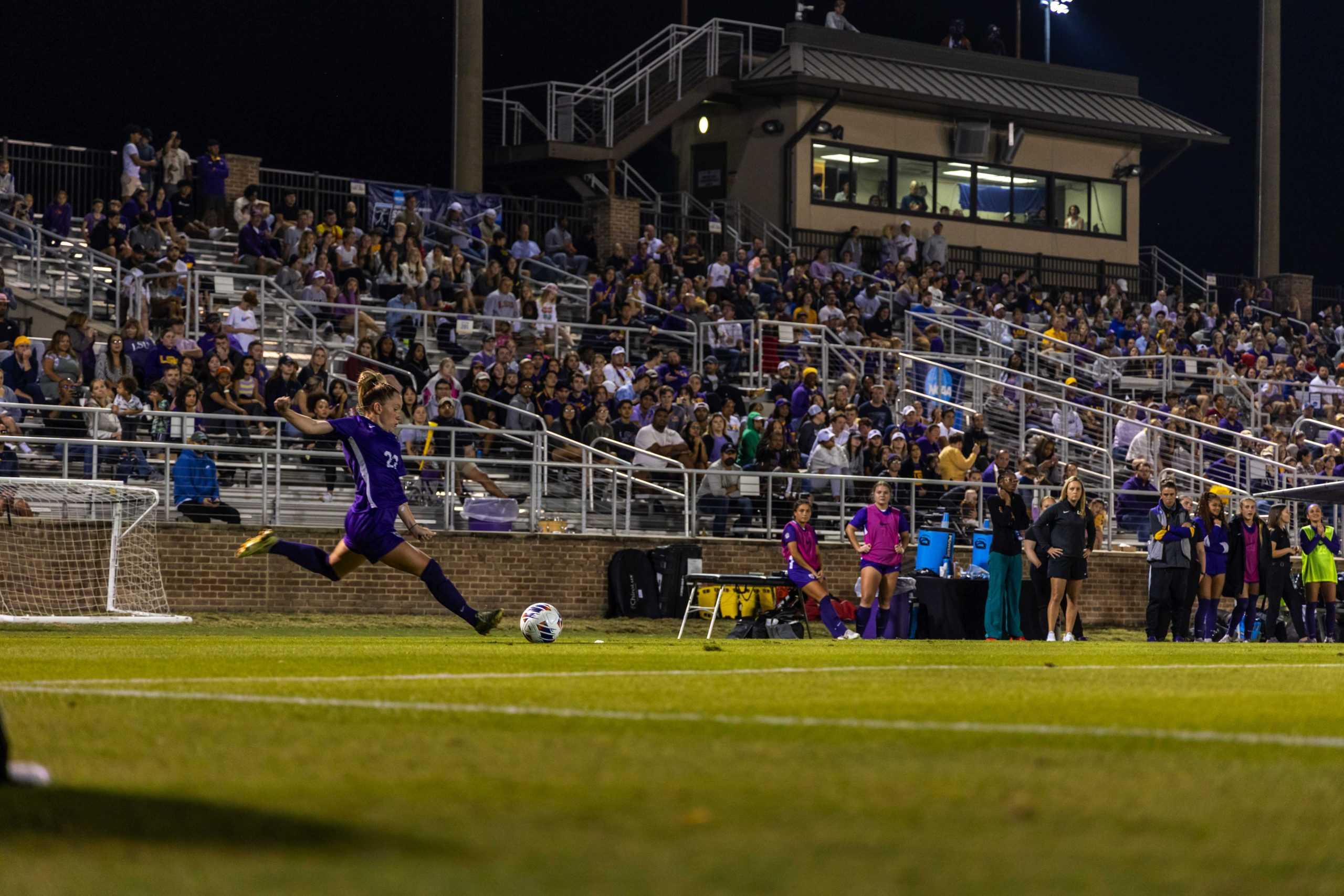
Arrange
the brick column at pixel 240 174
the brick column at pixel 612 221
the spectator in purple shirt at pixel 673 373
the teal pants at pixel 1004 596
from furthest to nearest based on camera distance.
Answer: the brick column at pixel 612 221 < the brick column at pixel 240 174 < the spectator in purple shirt at pixel 673 373 < the teal pants at pixel 1004 596

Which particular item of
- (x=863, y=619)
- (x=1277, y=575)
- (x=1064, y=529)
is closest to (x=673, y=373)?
(x=863, y=619)

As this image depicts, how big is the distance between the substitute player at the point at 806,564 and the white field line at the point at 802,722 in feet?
43.0

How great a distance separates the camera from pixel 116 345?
72.2 feet

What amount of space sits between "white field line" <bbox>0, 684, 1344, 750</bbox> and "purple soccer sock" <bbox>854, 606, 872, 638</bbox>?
14.1 metres

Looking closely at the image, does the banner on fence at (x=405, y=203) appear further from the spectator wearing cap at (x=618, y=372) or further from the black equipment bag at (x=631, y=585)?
the black equipment bag at (x=631, y=585)

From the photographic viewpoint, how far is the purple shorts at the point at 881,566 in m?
21.2

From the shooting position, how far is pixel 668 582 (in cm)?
2377

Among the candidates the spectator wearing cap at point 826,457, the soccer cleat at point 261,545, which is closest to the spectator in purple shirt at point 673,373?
the spectator wearing cap at point 826,457

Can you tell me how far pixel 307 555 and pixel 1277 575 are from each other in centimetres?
1382

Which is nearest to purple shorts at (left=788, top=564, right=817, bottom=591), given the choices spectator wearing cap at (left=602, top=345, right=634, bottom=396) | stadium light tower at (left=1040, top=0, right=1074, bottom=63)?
spectator wearing cap at (left=602, top=345, right=634, bottom=396)

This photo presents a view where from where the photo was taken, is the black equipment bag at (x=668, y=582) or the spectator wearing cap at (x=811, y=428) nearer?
the black equipment bag at (x=668, y=582)

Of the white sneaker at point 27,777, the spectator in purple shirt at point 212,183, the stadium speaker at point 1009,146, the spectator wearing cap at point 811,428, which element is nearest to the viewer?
the white sneaker at point 27,777

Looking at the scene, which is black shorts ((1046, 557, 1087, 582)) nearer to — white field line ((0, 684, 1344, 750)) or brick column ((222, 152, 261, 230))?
white field line ((0, 684, 1344, 750))

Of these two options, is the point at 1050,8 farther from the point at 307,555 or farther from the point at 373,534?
the point at 373,534
